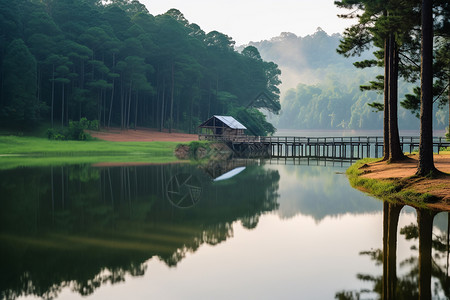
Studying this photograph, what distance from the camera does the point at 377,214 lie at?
49.0 feet

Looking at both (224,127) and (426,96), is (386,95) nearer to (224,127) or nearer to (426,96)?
(426,96)

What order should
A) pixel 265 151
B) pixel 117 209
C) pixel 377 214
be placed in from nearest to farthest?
pixel 377 214 < pixel 117 209 < pixel 265 151

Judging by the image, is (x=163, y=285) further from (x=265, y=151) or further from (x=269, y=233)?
(x=265, y=151)

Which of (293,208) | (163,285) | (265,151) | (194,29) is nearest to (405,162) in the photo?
(293,208)

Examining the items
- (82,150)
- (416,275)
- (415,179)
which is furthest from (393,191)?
(82,150)

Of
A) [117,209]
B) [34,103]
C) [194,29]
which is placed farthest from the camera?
[194,29]

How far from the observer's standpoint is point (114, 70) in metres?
Answer: 71.6

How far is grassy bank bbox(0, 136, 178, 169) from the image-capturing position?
4390 centimetres

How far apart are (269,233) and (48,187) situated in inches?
522

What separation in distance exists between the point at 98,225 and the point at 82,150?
36.4 metres

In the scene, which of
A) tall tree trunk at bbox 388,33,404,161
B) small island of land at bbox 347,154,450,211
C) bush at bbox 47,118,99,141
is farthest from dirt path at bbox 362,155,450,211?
bush at bbox 47,118,99,141

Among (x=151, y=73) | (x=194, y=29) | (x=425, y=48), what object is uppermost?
(x=194, y=29)

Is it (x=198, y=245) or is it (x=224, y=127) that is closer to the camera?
(x=198, y=245)

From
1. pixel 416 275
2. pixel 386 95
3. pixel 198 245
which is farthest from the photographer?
pixel 386 95
